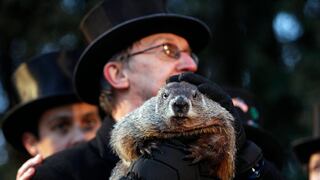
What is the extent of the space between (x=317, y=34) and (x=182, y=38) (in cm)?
677

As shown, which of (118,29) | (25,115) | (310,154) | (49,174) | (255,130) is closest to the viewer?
(49,174)

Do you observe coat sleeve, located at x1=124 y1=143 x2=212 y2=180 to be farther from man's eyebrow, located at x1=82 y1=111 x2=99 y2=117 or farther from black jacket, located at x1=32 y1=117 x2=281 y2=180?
man's eyebrow, located at x1=82 y1=111 x2=99 y2=117

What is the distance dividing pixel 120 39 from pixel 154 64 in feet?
1.27

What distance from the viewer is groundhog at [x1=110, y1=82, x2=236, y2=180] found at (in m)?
3.85

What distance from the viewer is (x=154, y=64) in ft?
17.1

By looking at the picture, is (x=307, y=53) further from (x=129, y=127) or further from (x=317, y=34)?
(x=129, y=127)

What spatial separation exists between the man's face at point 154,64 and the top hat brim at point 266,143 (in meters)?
0.84

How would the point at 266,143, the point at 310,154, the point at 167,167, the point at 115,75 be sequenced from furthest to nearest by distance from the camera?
the point at 310,154, the point at 266,143, the point at 115,75, the point at 167,167

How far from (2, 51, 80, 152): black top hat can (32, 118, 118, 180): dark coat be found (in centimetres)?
177

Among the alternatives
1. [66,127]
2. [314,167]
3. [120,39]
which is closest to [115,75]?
[120,39]

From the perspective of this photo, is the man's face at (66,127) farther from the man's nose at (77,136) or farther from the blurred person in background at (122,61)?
the blurred person in background at (122,61)

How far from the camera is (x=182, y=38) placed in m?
5.43

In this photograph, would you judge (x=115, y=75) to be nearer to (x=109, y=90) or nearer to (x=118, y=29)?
(x=109, y=90)

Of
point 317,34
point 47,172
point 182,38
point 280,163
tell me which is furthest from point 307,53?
point 47,172
